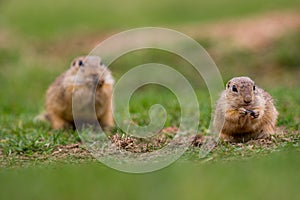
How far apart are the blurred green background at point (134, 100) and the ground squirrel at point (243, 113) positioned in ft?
1.20

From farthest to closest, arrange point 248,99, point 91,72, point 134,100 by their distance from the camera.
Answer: point 134,100 → point 91,72 → point 248,99

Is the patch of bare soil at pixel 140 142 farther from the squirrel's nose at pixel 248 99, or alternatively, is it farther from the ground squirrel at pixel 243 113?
the squirrel's nose at pixel 248 99

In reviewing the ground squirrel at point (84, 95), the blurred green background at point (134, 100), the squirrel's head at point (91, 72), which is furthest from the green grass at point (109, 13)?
the squirrel's head at point (91, 72)

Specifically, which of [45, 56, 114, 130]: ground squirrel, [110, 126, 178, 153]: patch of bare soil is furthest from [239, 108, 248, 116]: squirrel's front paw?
[45, 56, 114, 130]: ground squirrel

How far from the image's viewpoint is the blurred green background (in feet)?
17.6

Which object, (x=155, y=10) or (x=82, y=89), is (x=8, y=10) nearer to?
(x=155, y=10)

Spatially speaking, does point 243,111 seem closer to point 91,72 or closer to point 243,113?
point 243,113

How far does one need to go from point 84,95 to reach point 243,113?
109 inches

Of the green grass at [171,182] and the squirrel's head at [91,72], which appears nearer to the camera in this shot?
the green grass at [171,182]

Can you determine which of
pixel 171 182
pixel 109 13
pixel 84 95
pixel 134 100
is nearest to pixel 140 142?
pixel 84 95

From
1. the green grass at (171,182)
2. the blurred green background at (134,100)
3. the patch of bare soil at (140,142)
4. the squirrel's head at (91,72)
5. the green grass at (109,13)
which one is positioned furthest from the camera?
the green grass at (109,13)

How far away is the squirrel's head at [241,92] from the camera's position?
6.96 meters

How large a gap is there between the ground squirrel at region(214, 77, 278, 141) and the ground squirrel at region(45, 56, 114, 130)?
2190 millimetres

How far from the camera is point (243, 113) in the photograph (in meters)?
6.94
